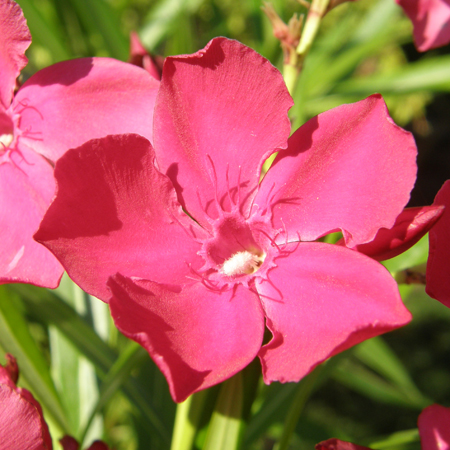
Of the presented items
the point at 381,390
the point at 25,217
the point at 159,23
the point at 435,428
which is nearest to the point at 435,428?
the point at 435,428

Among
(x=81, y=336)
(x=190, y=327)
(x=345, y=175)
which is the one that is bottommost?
(x=81, y=336)

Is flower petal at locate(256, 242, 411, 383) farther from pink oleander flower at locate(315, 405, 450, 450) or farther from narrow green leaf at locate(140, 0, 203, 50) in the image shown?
narrow green leaf at locate(140, 0, 203, 50)

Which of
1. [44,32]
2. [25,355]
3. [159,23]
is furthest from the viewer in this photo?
[159,23]

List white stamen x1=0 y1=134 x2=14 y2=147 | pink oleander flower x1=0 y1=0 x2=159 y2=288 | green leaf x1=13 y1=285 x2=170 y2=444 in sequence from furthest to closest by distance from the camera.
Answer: green leaf x1=13 y1=285 x2=170 y2=444, white stamen x1=0 y1=134 x2=14 y2=147, pink oleander flower x1=0 y1=0 x2=159 y2=288

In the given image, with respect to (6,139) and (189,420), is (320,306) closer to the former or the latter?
(189,420)

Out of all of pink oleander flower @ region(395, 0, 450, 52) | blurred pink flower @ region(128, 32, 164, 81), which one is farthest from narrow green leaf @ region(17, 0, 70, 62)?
pink oleander flower @ region(395, 0, 450, 52)
